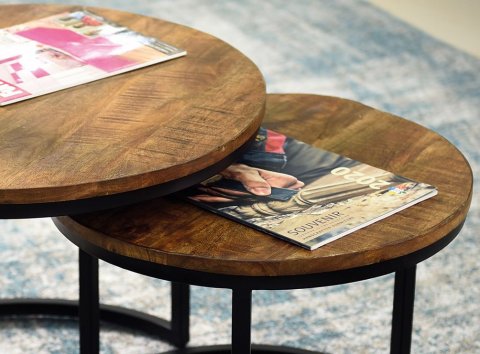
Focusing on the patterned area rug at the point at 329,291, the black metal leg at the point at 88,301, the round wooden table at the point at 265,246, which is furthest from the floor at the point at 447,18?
the black metal leg at the point at 88,301

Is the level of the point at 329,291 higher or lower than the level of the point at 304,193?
lower

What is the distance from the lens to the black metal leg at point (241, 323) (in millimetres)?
1171

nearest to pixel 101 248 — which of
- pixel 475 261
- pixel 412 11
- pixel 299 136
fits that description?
pixel 299 136

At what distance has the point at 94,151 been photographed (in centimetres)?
118

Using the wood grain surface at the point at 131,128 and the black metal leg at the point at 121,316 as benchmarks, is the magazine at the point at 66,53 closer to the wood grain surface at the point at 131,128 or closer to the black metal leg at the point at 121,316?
the wood grain surface at the point at 131,128

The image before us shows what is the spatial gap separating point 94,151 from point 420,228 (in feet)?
1.29

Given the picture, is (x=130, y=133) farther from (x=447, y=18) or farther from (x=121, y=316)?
(x=447, y=18)

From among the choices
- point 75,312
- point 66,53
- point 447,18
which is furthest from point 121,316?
point 447,18

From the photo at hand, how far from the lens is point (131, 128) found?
1.26 metres

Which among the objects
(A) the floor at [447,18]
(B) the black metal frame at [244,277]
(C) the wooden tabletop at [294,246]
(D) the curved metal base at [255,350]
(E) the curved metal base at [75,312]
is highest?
(C) the wooden tabletop at [294,246]

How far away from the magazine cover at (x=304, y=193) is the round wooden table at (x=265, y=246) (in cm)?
2

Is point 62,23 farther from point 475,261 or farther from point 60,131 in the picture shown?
point 475,261

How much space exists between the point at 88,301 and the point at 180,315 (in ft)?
1.14

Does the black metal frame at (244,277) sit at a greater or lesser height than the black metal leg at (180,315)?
greater
